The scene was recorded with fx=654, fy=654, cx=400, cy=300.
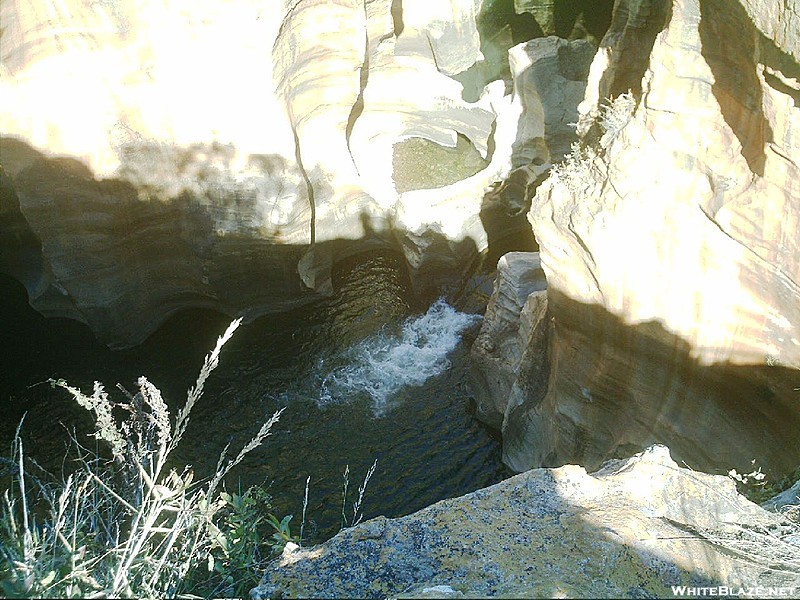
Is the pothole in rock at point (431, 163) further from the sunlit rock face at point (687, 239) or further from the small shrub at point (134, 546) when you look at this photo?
the small shrub at point (134, 546)

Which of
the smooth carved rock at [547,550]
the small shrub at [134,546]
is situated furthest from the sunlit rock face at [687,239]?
the small shrub at [134,546]

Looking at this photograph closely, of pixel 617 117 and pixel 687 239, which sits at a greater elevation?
pixel 617 117

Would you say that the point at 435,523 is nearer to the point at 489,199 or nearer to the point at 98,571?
the point at 98,571

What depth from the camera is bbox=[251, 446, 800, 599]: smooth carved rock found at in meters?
2.65

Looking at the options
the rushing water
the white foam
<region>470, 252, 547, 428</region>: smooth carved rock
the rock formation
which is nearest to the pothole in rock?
the rushing water

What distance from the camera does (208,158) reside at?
1049 cm

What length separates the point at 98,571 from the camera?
2711 millimetres

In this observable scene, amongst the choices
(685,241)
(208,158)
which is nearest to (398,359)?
Answer: (208,158)

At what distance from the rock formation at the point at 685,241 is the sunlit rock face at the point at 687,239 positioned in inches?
0.5

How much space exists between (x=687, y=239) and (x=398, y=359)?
6.06m

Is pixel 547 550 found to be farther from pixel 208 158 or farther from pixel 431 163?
pixel 431 163

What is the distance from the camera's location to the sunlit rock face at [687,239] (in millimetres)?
5227

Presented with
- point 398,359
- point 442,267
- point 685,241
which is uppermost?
point 685,241

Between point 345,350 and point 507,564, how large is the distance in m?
8.66
